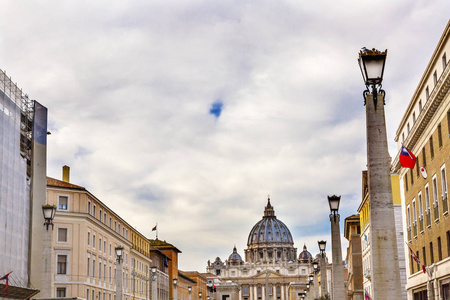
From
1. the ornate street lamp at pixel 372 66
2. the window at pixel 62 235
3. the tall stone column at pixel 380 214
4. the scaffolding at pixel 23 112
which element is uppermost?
the scaffolding at pixel 23 112

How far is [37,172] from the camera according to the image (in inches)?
2501

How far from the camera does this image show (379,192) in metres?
15.9

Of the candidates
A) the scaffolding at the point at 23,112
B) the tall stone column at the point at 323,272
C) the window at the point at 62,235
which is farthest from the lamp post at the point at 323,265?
the window at the point at 62,235

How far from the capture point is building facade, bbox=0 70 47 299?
179 feet

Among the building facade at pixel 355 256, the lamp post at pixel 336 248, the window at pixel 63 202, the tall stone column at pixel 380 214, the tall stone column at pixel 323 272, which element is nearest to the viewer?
the tall stone column at pixel 380 214

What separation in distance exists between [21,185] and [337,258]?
36.6 metres

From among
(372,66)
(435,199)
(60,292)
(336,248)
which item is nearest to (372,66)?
(372,66)

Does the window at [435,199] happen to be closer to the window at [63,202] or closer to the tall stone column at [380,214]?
the tall stone column at [380,214]

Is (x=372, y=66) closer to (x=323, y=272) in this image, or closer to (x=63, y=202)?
(x=323, y=272)

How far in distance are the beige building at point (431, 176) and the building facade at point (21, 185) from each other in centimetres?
2948

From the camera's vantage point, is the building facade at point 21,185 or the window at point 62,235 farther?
the window at point 62,235

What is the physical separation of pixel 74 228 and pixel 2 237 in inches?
711

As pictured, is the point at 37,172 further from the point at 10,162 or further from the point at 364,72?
the point at 364,72

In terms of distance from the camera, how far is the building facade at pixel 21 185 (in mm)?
54669
